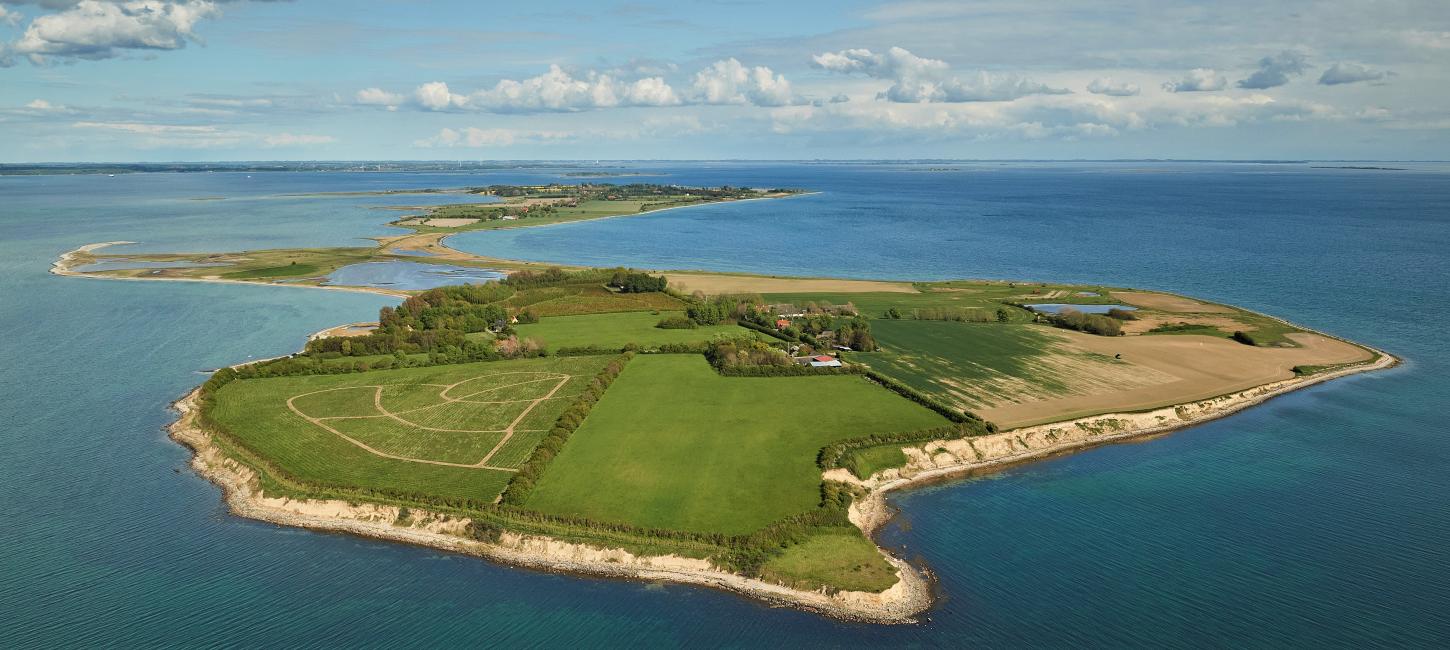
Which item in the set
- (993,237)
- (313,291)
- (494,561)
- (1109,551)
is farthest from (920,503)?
(993,237)

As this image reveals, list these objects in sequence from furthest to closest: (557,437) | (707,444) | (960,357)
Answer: (960,357)
(707,444)
(557,437)

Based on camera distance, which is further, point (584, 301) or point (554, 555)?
point (584, 301)

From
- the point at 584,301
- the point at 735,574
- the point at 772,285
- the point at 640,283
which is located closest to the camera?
the point at 735,574

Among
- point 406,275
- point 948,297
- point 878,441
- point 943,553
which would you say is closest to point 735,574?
point 943,553

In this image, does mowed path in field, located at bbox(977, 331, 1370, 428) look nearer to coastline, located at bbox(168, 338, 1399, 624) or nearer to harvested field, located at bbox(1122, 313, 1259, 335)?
coastline, located at bbox(168, 338, 1399, 624)

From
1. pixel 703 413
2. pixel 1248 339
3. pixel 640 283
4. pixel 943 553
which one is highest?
pixel 640 283

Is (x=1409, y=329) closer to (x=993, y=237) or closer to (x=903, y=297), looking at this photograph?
(x=903, y=297)

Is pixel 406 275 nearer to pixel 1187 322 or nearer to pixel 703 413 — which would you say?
pixel 703 413

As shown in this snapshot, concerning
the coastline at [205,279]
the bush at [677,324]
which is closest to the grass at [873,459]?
the bush at [677,324]
